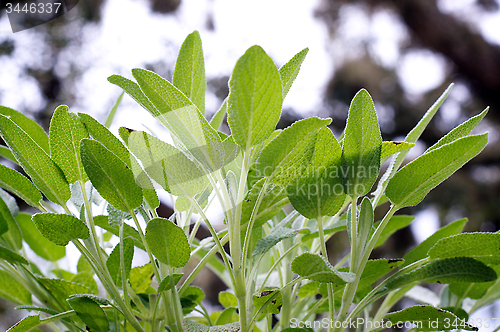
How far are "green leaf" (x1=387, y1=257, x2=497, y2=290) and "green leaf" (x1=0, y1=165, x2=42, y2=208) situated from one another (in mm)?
266

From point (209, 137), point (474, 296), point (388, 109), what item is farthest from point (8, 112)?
point (388, 109)

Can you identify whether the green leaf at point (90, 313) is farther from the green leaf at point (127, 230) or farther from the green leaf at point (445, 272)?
the green leaf at point (445, 272)

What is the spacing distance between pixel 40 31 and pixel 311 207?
335 cm

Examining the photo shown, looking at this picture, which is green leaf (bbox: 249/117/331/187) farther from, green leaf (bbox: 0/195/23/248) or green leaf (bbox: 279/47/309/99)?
green leaf (bbox: 0/195/23/248)

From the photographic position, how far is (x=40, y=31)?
115 inches

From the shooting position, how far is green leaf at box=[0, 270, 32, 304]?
322 millimetres

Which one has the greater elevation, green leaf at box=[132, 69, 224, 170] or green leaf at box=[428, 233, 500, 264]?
green leaf at box=[132, 69, 224, 170]

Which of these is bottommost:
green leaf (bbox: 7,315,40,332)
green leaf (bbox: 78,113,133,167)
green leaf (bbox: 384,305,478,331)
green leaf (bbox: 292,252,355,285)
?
green leaf (bbox: 384,305,478,331)

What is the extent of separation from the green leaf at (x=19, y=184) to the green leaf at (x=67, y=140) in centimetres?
3

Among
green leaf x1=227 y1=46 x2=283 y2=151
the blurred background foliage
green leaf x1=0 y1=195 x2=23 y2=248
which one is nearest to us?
green leaf x1=227 y1=46 x2=283 y2=151

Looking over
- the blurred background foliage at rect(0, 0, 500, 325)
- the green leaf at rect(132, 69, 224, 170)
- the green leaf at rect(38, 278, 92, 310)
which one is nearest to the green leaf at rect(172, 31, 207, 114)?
the green leaf at rect(132, 69, 224, 170)

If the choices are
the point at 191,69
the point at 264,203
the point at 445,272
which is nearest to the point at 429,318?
the point at 445,272

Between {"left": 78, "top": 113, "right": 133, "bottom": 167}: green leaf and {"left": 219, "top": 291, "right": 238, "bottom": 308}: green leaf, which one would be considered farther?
{"left": 219, "top": 291, "right": 238, "bottom": 308}: green leaf

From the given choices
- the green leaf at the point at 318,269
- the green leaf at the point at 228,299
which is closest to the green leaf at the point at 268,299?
the green leaf at the point at 318,269
